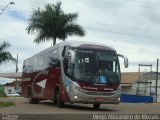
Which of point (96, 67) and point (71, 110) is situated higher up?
point (96, 67)

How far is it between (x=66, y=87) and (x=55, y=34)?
24790 mm

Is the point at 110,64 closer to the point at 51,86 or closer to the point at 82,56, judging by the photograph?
the point at 82,56

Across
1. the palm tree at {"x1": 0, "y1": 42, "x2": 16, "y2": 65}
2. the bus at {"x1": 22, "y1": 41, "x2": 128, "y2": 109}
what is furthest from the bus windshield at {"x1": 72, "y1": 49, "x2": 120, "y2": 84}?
the palm tree at {"x1": 0, "y1": 42, "x2": 16, "y2": 65}

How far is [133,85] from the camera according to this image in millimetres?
72188

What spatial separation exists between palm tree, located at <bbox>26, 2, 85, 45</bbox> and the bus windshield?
2415cm

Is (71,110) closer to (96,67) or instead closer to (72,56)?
(96,67)

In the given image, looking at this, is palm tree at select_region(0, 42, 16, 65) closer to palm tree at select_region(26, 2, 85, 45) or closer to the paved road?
palm tree at select_region(26, 2, 85, 45)

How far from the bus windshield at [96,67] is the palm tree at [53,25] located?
24.2m

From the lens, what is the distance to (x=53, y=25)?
4791 cm

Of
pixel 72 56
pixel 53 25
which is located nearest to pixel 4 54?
pixel 53 25

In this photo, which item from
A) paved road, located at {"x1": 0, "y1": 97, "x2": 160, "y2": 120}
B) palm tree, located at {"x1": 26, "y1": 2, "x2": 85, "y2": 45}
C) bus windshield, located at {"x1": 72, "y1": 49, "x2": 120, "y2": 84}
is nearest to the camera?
paved road, located at {"x1": 0, "y1": 97, "x2": 160, "y2": 120}

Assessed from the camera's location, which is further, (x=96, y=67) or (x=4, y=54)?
(x=4, y=54)

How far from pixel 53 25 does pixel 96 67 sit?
81.9ft

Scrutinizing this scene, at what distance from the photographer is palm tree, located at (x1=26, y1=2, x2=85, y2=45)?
48094 mm
